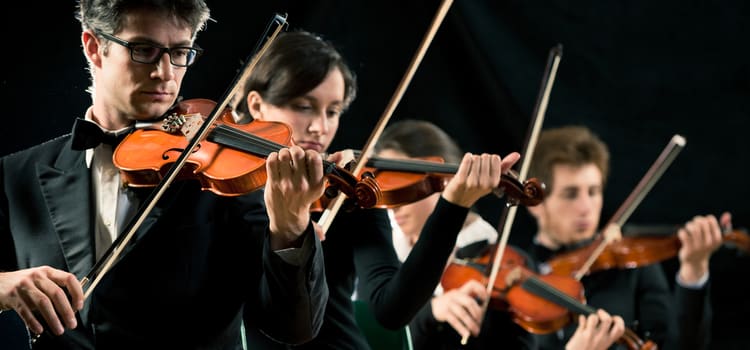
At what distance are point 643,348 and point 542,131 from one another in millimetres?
655

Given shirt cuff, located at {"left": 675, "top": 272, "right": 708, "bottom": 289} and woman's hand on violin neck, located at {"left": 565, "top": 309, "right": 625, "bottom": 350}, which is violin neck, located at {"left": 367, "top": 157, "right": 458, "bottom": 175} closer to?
woman's hand on violin neck, located at {"left": 565, "top": 309, "right": 625, "bottom": 350}

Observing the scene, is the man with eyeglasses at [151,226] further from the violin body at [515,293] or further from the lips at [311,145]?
the violin body at [515,293]

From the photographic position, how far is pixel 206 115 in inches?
47.3

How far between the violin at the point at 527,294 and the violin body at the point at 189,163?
78 cm

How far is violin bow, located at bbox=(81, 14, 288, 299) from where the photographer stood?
1.03 meters

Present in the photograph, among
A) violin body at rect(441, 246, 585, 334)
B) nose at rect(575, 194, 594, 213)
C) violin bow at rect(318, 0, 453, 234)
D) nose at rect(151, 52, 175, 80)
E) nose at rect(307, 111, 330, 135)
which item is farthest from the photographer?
nose at rect(575, 194, 594, 213)

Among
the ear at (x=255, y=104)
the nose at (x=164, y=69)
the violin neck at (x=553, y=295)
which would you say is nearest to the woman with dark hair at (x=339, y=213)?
the ear at (x=255, y=104)

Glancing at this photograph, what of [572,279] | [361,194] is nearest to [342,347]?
[361,194]

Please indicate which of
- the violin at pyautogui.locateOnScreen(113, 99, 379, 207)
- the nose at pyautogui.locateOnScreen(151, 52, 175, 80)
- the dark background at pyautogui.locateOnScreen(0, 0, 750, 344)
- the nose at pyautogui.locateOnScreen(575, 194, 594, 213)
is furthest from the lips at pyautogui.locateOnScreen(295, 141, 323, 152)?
the nose at pyautogui.locateOnScreen(575, 194, 594, 213)

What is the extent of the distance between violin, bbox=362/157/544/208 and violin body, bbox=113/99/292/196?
0.30m

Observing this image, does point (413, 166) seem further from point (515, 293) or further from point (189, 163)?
point (515, 293)

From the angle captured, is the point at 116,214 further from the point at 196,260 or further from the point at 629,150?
the point at 629,150

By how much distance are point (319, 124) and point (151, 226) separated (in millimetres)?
402

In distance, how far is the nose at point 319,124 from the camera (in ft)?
4.77
